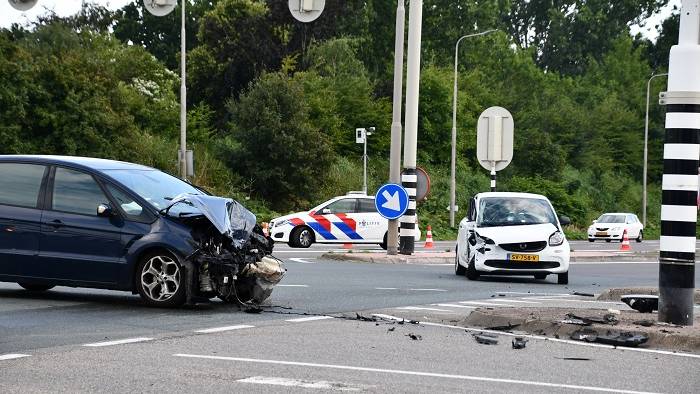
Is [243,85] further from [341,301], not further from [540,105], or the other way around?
[341,301]

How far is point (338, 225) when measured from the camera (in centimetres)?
3584

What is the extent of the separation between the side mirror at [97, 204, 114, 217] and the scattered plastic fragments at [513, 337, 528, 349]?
474cm

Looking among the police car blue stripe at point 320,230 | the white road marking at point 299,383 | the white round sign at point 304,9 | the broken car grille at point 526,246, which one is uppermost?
the white round sign at point 304,9

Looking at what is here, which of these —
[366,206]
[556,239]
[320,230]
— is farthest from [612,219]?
[556,239]

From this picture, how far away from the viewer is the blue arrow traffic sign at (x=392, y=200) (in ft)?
89.3

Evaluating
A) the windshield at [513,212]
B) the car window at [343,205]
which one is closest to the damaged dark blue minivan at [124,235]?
the windshield at [513,212]

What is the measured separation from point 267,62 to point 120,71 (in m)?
8.33

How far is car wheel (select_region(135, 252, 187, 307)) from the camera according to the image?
45.0 feet

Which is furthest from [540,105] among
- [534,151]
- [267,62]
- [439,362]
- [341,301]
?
[439,362]

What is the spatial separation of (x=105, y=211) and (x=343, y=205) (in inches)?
870

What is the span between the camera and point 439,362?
1012cm

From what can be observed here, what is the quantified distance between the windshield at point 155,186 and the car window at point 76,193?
248mm

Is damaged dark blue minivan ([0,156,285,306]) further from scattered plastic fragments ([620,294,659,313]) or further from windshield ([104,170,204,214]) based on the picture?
scattered plastic fragments ([620,294,659,313])

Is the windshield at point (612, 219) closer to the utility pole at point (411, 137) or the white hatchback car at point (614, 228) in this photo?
the white hatchback car at point (614, 228)
